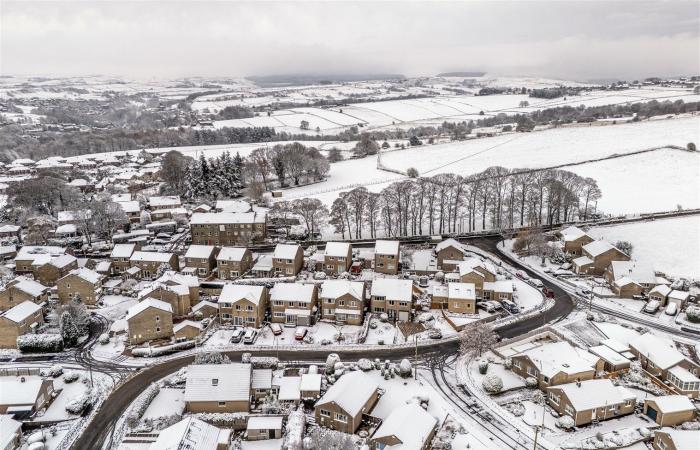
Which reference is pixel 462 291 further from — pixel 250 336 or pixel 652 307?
pixel 250 336

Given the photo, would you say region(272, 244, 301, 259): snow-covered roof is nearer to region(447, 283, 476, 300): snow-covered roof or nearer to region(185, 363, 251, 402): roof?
region(447, 283, 476, 300): snow-covered roof

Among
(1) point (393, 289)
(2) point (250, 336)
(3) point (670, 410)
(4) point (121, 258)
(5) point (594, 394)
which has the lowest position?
(2) point (250, 336)

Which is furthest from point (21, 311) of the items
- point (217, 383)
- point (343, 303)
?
point (343, 303)

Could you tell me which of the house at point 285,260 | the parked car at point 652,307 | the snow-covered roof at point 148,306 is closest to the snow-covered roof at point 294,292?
the house at point 285,260

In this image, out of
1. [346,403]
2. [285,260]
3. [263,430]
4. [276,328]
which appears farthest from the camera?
[285,260]

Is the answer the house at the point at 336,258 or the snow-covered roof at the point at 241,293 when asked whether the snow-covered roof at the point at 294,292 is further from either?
the house at the point at 336,258

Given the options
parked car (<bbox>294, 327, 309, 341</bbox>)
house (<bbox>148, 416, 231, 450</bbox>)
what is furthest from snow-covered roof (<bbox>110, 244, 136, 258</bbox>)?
house (<bbox>148, 416, 231, 450</bbox>)

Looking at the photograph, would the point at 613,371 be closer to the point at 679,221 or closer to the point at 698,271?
the point at 698,271
